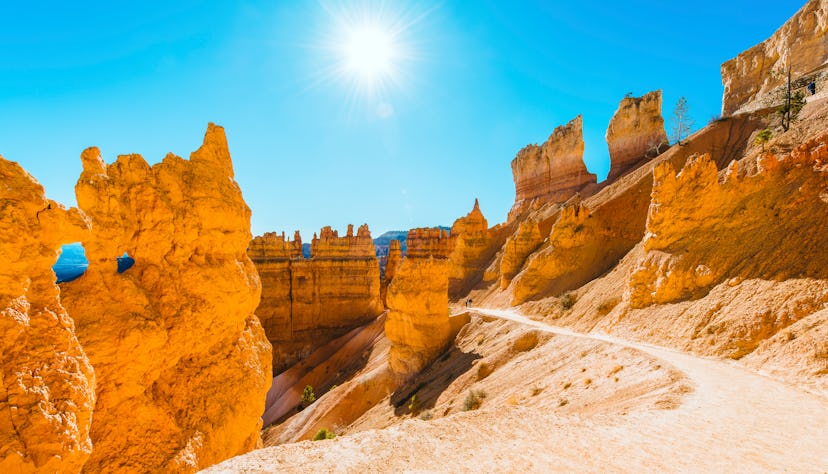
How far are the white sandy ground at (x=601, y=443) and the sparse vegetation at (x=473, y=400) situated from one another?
6.92m

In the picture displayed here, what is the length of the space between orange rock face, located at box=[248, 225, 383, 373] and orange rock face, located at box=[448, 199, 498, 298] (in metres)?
11.6

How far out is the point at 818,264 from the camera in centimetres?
1272

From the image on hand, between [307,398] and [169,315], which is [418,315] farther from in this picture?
[169,315]

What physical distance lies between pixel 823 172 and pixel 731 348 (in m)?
8.72

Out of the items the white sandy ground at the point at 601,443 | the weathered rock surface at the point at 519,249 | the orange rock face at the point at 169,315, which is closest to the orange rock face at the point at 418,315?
the weathered rock surface at the point at 519,249

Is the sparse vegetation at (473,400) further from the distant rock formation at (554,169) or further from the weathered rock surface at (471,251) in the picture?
the distant rock formation at (554,169)

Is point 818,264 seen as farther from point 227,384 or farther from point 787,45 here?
point 787,45

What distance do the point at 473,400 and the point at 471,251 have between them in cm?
3686

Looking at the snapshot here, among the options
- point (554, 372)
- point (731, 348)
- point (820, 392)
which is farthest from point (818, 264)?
point (554, 372)

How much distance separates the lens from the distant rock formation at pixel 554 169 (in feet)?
169

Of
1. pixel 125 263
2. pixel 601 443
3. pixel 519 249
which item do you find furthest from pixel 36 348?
pixel 519 249

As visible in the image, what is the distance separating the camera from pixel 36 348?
16.4 feet

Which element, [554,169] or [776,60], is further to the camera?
[554,169]

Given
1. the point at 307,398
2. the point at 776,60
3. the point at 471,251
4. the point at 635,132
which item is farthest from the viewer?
the point at 471,251
